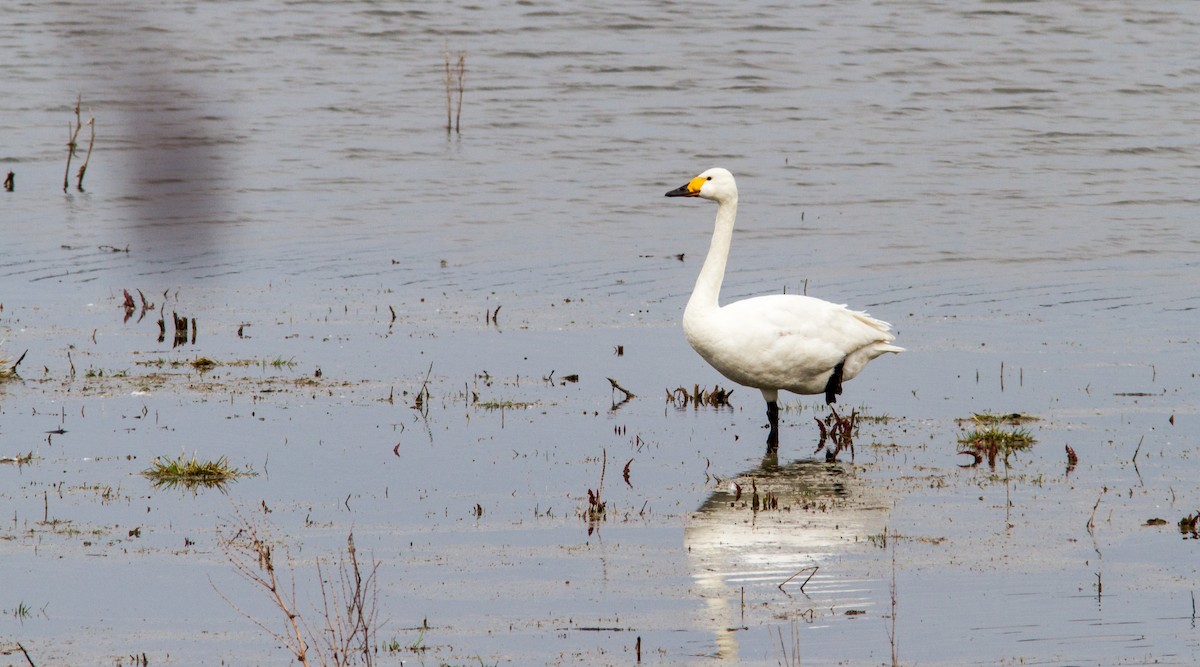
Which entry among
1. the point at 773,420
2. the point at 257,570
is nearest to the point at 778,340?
the point at 773,420

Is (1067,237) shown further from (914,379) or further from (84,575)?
(84,575)

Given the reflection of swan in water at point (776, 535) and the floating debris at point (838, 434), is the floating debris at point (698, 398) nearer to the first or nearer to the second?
the floating debris at point (838, 434)

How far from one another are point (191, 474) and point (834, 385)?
424 centimetres

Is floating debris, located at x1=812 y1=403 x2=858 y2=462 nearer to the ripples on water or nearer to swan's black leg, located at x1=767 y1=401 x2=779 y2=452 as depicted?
swan's black leg, located at x1=767 y1=401 x2=779 y2=452

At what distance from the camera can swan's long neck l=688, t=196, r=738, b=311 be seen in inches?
391

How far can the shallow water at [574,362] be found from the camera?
19.2 ft

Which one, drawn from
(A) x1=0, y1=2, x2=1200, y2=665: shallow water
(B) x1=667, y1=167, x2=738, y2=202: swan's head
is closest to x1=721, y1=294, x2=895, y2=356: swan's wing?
(A) x1=0, y1=2, x2=1200, y2=665: shallow water

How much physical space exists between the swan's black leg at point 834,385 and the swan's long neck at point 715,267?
2.94 ft

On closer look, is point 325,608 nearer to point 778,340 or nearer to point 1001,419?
point 778,340

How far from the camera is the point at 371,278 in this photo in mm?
16250

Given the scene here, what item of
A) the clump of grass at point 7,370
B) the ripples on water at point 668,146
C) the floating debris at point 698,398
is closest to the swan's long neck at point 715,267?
the floating debris at point 698,398

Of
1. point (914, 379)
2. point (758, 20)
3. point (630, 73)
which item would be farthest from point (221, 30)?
point (914, 379)

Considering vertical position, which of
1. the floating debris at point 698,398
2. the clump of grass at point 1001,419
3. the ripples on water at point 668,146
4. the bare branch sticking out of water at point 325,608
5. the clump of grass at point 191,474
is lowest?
the bare branch sticking out of water at point 325,608

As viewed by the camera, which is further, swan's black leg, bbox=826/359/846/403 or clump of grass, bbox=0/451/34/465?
swan's black leg, bbox=826/359/846/403
